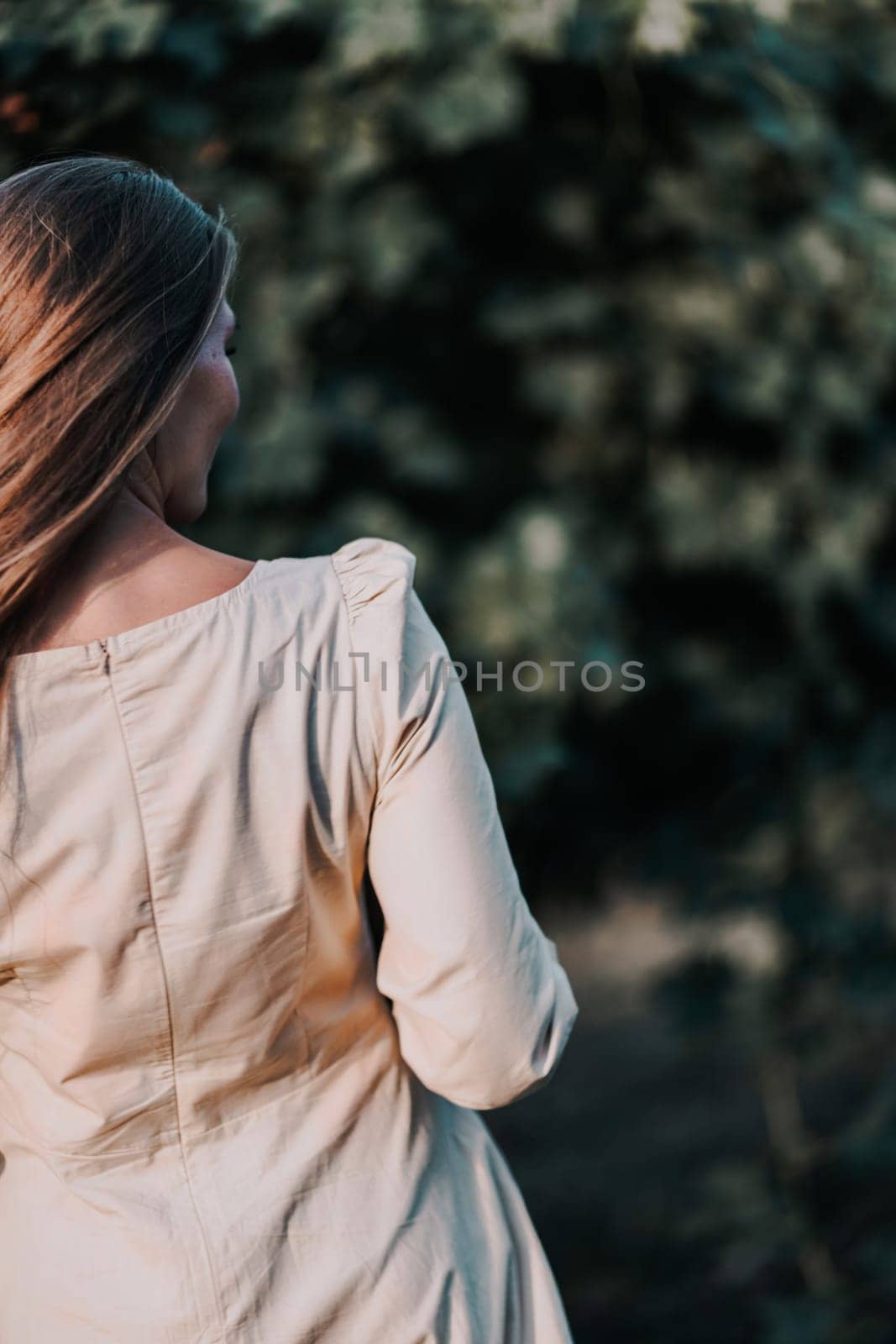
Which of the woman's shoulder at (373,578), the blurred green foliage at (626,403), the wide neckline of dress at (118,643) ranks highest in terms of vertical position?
the wide neckline of dress at (118,643)

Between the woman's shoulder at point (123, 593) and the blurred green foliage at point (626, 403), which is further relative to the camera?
the blurred green foliage at point (626, 403)

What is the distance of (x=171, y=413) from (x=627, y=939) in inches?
105

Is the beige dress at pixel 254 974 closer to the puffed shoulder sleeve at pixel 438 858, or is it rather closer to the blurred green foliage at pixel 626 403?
the puffed shoulder sleeve at pixel 438 858

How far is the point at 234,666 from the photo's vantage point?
33.3 inches

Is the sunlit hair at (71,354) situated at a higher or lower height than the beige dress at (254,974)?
higher

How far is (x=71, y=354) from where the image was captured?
820mm

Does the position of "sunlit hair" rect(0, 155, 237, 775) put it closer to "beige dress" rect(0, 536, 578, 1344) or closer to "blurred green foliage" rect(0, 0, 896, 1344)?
"beige dress" rect(0, 536, 578, 1344)

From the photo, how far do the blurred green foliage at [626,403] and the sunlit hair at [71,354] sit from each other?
61 cm

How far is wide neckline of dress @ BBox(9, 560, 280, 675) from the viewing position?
831mm

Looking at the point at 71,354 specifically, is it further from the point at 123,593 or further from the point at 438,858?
the point at 438,858

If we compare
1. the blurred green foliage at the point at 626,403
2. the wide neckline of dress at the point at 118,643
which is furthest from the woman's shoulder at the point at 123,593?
the blurred green foliage at the point at 626,403

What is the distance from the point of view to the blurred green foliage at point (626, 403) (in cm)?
144

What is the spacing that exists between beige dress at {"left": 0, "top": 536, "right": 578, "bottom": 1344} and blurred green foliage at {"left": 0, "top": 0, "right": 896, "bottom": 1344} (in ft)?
2.00

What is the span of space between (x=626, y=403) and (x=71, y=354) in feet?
3.05
